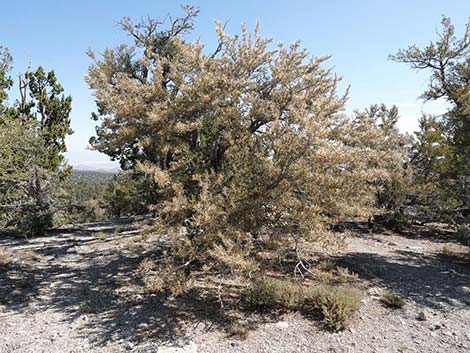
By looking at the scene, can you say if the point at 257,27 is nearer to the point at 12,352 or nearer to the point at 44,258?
the point at 12,352

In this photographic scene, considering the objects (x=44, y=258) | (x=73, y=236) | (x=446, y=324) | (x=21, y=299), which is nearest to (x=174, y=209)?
(x=21, y=299)

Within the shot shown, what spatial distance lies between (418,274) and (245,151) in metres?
5.58

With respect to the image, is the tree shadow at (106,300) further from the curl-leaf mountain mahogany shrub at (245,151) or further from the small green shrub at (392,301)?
the small green shrub at (392,301)

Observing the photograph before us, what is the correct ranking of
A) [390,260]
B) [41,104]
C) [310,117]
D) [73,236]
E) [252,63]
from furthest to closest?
[41,104] < [73,236] < [390,260] < [252,63] < [310,117]

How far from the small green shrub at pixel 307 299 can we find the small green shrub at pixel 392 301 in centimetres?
60

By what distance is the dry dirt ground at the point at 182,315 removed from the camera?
480 centimetres

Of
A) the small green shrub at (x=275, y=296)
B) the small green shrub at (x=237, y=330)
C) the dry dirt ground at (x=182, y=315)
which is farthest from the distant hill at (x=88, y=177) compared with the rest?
the small green shrub at (x=237, y=330)

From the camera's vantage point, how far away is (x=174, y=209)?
5035 mm

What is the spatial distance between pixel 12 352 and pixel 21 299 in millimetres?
2148

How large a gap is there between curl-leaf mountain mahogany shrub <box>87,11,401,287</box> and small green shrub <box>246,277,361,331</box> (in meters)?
0.89

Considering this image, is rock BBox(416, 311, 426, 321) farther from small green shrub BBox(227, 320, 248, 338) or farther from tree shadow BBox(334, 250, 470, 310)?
small green shrub BBox(227, 320, 248, 338)

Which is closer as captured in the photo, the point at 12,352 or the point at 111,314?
the point at 12,352

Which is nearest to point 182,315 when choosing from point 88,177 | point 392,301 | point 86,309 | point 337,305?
point 86,309

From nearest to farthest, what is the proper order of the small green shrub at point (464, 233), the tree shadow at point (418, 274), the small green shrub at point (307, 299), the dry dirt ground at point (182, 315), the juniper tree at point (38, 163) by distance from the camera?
the dry dirt ground at point (182, 315) < the small green shrub at point (307, 299) < the tree shadow at point (418, 274) < the small green shrub at point (464, 233) < the juniper tree at point (38, 163)
